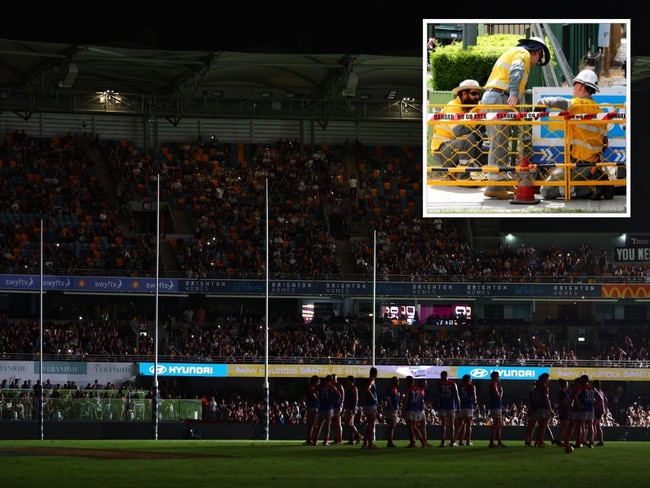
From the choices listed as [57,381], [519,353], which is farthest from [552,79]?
[57,381]

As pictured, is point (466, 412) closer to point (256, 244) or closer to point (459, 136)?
point (459, 136)

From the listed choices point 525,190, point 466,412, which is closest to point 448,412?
point 466,412

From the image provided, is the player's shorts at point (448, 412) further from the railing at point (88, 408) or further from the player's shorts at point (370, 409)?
the railing at point (88, 408)

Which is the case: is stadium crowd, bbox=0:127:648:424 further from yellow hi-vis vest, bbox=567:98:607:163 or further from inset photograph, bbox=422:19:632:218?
yellow hi-vis vest, bbox=567:98:607:163

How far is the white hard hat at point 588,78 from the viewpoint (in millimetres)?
32844

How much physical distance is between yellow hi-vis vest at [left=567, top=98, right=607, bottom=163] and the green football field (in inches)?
349

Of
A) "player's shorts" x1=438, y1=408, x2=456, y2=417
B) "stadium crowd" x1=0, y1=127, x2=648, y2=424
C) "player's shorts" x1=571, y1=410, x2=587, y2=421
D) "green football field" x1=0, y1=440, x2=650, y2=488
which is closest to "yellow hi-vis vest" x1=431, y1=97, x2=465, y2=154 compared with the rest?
"player's shorts" x1=438, y1=408, x2=456, y2=417

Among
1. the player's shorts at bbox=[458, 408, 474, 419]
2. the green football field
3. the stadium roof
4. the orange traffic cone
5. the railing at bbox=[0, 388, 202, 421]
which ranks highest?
the stadium roof

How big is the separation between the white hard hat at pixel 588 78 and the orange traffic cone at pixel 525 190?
2.67 metres


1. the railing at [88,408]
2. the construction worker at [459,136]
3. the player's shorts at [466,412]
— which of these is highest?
the construction worker at [459,136]

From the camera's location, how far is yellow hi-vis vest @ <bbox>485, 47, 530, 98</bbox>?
3328 centimetres

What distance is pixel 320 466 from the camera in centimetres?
2064

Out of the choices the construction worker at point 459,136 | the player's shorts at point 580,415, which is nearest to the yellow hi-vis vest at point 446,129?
the construction worker at point 459,136

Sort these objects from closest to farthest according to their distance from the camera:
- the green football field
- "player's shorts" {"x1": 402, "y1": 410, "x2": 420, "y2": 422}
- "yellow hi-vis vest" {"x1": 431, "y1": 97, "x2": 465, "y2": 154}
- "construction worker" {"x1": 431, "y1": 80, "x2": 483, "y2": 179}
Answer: the green football field < "player's shorts" {"x1": 402, "y1": 410, "x2": 420, "y2": 422} < "construction worker" {"x1": 431, "y1": 80, "x2": 483, "y2": 179} < "yellow hi-vis vest" {"x1": 431, "y1": 97, "x2": 465, "y2": 154}
